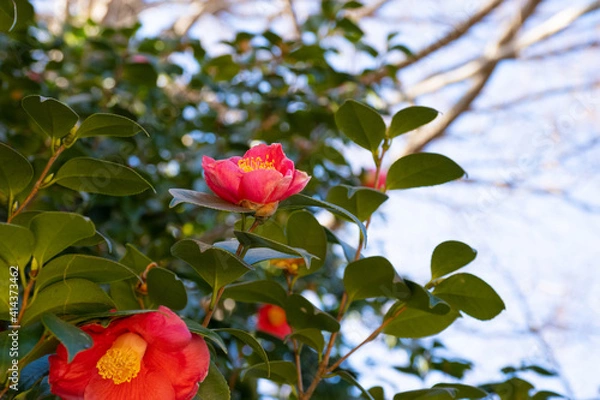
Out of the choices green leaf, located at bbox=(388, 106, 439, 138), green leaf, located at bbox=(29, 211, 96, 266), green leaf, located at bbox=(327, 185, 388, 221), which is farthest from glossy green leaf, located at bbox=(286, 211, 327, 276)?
green leaf, located at bbox=(29, 211, 96, 266)

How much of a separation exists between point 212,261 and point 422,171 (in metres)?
0.28

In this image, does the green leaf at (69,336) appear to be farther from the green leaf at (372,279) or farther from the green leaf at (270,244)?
the green leaf at (372,279)

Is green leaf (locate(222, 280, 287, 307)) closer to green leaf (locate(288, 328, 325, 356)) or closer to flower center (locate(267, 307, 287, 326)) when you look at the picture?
green leaf (locate(288, 328, 325, 356))

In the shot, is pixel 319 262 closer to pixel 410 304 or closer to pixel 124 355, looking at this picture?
pixel 410 304

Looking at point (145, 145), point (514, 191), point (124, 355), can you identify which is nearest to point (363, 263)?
point (124, 355)

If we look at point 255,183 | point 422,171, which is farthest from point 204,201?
point 422,171

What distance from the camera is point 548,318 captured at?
4.01 meters

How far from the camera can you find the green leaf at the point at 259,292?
755 millimetres

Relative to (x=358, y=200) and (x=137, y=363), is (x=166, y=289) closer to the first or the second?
(x=137, y=363)

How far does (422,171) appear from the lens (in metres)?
0.76

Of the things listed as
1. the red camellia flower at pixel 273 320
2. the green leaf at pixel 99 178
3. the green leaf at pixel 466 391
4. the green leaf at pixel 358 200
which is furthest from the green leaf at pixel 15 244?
the red camellia flower at pixel 273 320

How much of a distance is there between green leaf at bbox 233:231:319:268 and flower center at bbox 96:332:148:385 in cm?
12

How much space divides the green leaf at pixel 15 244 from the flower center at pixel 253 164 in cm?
20

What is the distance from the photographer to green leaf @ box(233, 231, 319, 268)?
1.83 ft
